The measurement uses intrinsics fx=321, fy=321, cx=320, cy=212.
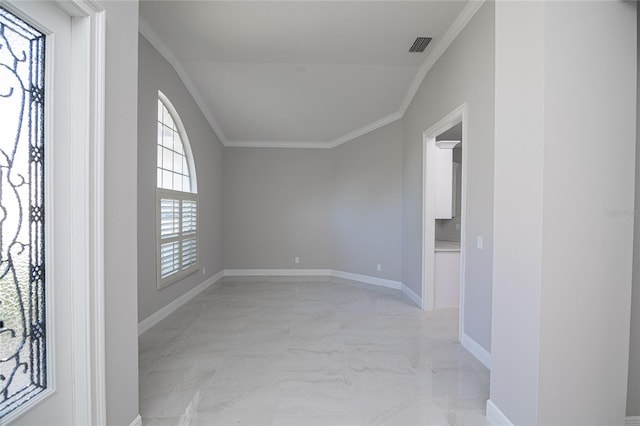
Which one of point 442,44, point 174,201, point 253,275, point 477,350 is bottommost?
point 253,275

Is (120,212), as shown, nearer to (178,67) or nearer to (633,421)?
(633,421)

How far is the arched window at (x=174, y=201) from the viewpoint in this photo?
13.0ft

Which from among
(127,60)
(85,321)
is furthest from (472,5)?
(85,321)

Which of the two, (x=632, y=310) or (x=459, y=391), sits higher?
(x=632, y=310)

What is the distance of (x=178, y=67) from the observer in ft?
13.9

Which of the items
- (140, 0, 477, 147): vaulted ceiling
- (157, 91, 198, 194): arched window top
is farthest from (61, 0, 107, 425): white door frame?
(157, 91, 198, 194): arched window top

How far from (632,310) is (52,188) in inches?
117

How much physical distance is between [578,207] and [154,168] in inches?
A: 152

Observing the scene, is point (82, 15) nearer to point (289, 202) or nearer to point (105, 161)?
point (105, 161)

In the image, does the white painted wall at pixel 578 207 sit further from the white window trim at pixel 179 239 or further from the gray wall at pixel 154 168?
the white window trim at pixel 179 239

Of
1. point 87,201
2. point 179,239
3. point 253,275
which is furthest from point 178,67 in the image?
point 253,275

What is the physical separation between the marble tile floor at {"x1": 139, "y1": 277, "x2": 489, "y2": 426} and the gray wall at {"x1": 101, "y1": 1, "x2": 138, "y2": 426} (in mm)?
447

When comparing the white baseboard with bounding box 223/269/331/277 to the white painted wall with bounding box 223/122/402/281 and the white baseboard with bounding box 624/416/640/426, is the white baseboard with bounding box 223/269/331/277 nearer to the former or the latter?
the white painted wall with bounding box 223/122/402/281

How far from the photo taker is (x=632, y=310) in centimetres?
176
